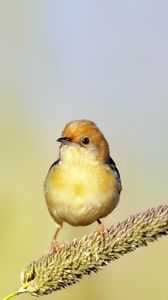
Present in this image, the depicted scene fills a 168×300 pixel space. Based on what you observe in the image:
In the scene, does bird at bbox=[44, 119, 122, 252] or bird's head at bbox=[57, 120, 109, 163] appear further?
bird's head at bbox=[57, 120, 109, 163]

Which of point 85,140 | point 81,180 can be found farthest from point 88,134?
point 81,180

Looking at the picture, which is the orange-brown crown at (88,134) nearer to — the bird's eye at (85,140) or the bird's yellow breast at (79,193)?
the bird's eye at (85,140)

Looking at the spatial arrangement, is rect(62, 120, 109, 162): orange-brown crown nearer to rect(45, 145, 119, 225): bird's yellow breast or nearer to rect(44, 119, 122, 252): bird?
rect(44, 119, 122, 252): bird

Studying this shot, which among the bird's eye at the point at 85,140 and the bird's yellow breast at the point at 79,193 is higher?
the bird's eye at the point at 85,140

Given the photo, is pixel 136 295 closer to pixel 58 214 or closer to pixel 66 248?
pixel 58 214

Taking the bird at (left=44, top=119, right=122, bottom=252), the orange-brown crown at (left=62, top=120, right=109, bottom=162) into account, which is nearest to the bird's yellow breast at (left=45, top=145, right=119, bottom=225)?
the bird at (left=44, top=119, right=122, bottom=252)

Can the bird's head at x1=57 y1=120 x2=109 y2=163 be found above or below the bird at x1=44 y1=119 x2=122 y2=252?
above

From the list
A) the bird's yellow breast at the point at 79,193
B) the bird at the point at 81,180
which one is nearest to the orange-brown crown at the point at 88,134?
the bird at the point at 81,180

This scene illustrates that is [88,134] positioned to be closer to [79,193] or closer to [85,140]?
[85,140]
